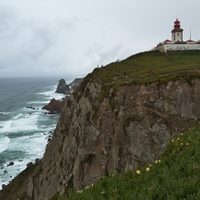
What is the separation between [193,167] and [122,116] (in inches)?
1006

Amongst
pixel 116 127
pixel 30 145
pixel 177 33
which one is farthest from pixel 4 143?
pixel 177 33

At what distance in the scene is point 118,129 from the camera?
31922mm

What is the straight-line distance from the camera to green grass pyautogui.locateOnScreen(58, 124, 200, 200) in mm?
5281

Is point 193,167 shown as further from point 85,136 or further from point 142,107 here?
point 85,136

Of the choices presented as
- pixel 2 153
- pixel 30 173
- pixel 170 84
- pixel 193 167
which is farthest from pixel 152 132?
pixel 2 153

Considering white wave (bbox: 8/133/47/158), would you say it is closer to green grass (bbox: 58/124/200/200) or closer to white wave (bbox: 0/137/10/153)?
white wave (bbox: 0/137/10/153)

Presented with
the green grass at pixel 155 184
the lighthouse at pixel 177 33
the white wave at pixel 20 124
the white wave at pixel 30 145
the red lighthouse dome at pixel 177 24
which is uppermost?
the red lighthouse dome at pixel 177 24

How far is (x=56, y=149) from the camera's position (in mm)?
43688

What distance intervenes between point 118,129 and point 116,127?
1.42 feet

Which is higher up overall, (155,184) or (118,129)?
(155,184)

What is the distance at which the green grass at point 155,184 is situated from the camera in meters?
5.28

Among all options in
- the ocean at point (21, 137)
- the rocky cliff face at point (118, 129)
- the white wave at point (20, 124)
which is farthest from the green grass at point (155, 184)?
the white wave at point (20, 124)

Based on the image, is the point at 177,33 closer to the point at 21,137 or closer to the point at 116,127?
the point at 116,127

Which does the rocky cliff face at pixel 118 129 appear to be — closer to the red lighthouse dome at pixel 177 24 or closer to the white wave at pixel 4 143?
the white wave at pixel 4 143
